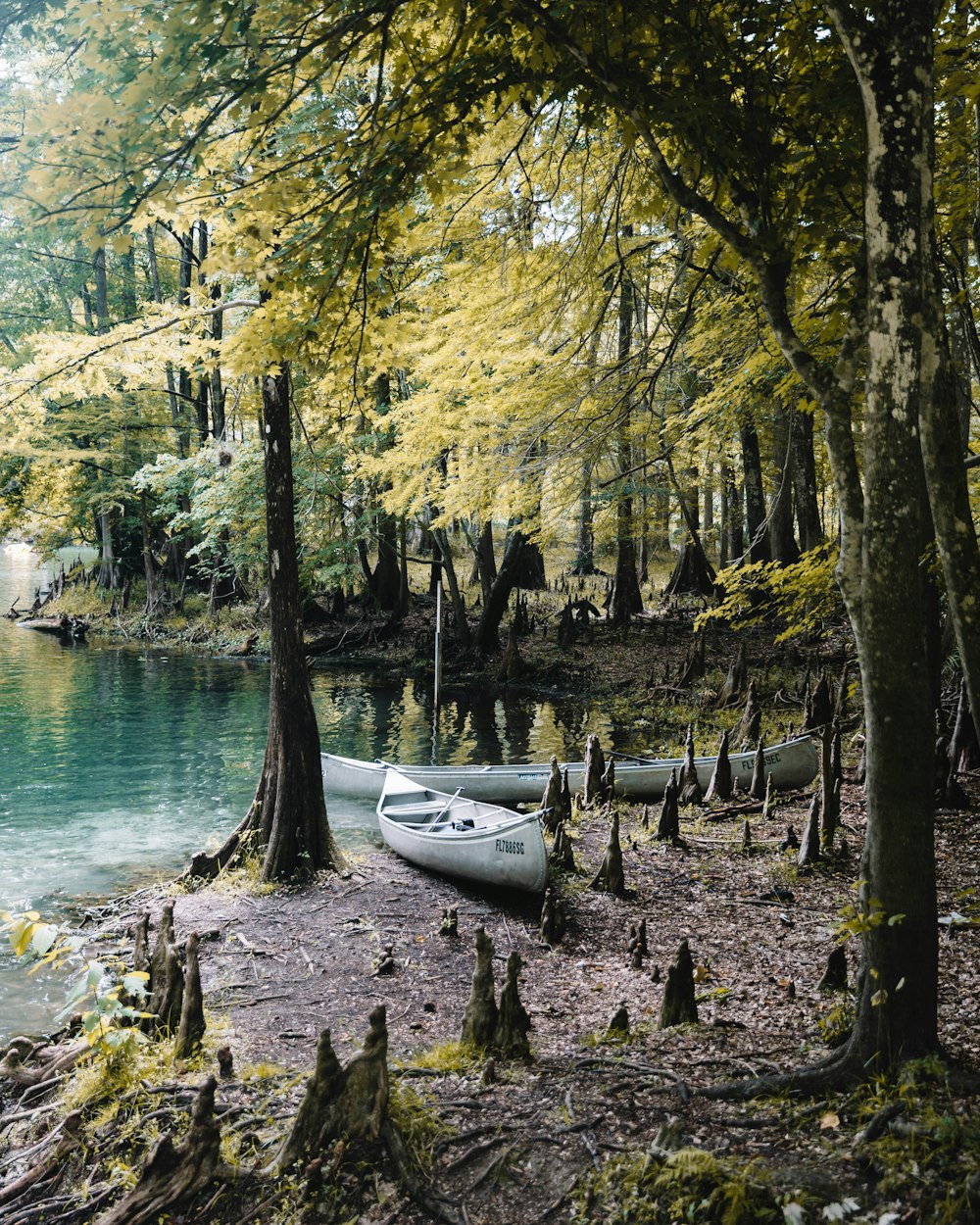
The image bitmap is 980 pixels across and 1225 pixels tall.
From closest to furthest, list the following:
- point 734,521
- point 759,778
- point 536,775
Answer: point 759,778
point 536,775
point 734,521

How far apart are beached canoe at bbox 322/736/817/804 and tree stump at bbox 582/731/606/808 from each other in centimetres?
60

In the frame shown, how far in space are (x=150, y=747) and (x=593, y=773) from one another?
29.1ft

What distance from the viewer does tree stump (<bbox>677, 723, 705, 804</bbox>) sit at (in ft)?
35.9

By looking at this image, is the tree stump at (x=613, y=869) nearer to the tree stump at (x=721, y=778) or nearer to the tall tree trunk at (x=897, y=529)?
the tree stump at (x=721, y=778)

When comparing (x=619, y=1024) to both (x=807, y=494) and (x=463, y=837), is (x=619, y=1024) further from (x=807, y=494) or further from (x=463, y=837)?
(x=807, y=494)

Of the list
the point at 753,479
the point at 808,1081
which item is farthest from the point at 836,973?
the point at 753,479

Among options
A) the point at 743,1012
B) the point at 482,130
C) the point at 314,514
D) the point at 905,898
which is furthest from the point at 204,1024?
the point at 314,514

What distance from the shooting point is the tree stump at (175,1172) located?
3705 mm

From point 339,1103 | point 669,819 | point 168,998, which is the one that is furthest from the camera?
point 669,819

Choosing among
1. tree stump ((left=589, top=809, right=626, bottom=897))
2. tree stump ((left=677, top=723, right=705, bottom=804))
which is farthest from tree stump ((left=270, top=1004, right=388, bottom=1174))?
tree stump ((left=677, top=723, right=705, bottom=804))

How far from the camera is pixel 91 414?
2694 centimetres

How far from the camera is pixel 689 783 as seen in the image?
11078 mm

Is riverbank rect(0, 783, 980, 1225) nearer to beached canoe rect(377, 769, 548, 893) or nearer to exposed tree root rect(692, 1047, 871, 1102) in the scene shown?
exposed tree root rect(692, 1047, 871, 1102)

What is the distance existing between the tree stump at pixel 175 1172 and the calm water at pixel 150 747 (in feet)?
10.1
